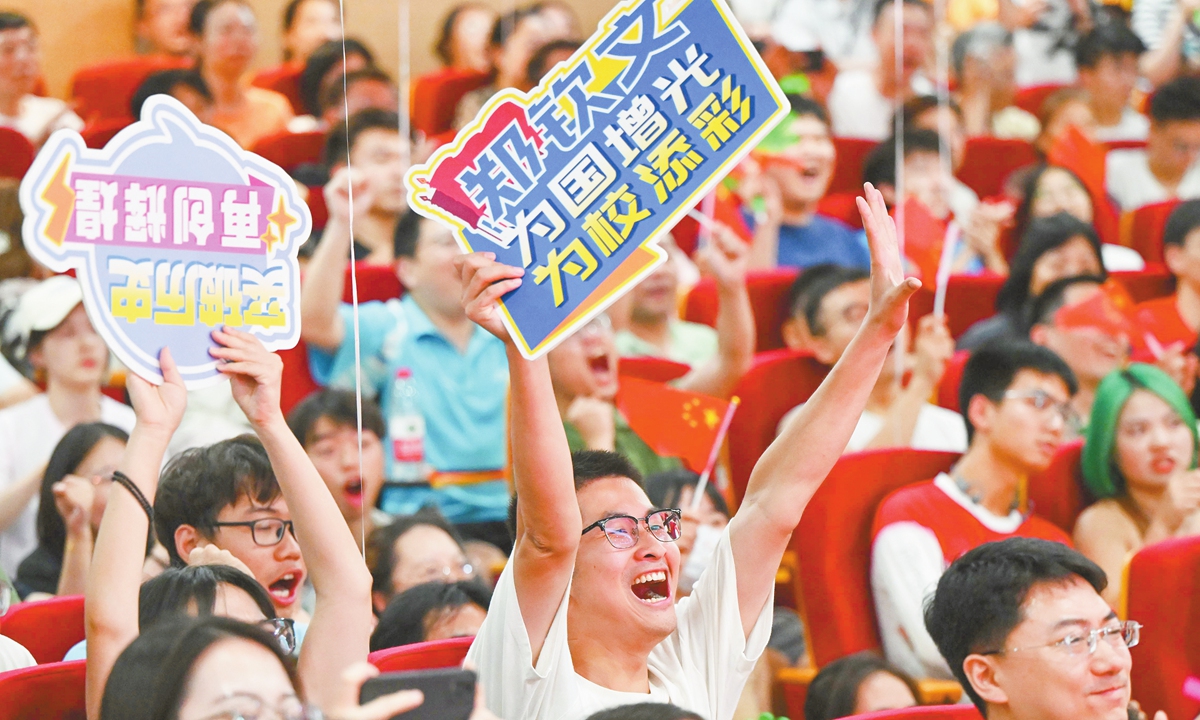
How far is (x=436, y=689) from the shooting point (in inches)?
42.2

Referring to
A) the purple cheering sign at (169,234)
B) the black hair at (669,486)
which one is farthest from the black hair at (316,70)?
the purple cheering sign at (169,234)

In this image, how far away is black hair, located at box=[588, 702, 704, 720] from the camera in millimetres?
1164

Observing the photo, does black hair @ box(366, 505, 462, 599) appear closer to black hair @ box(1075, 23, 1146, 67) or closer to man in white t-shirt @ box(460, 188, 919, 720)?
man in white t-shirt @ box(460, 188, 919, 720)

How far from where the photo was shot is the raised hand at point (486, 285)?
4.84 ft

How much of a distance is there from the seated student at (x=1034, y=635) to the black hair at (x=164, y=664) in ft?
2.77

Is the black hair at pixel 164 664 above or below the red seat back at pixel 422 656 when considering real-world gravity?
above

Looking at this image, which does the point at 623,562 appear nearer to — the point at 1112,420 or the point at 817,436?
the point at 817,436

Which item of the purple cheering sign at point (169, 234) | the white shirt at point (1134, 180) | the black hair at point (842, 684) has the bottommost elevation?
the black hair at point (842, 684)

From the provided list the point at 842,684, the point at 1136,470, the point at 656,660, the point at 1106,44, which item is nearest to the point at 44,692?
the point at 656,660

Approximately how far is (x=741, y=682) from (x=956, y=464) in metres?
1.16

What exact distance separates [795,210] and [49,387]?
2113mm

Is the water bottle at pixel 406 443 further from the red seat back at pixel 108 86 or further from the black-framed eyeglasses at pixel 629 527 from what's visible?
the red seat back at pixel 108 86

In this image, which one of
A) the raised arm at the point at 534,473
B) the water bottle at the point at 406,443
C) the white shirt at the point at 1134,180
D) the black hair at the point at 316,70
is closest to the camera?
the raised arm at the point at 534,473

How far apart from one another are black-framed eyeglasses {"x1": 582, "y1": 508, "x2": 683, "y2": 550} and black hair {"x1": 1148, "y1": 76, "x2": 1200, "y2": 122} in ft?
11.7
